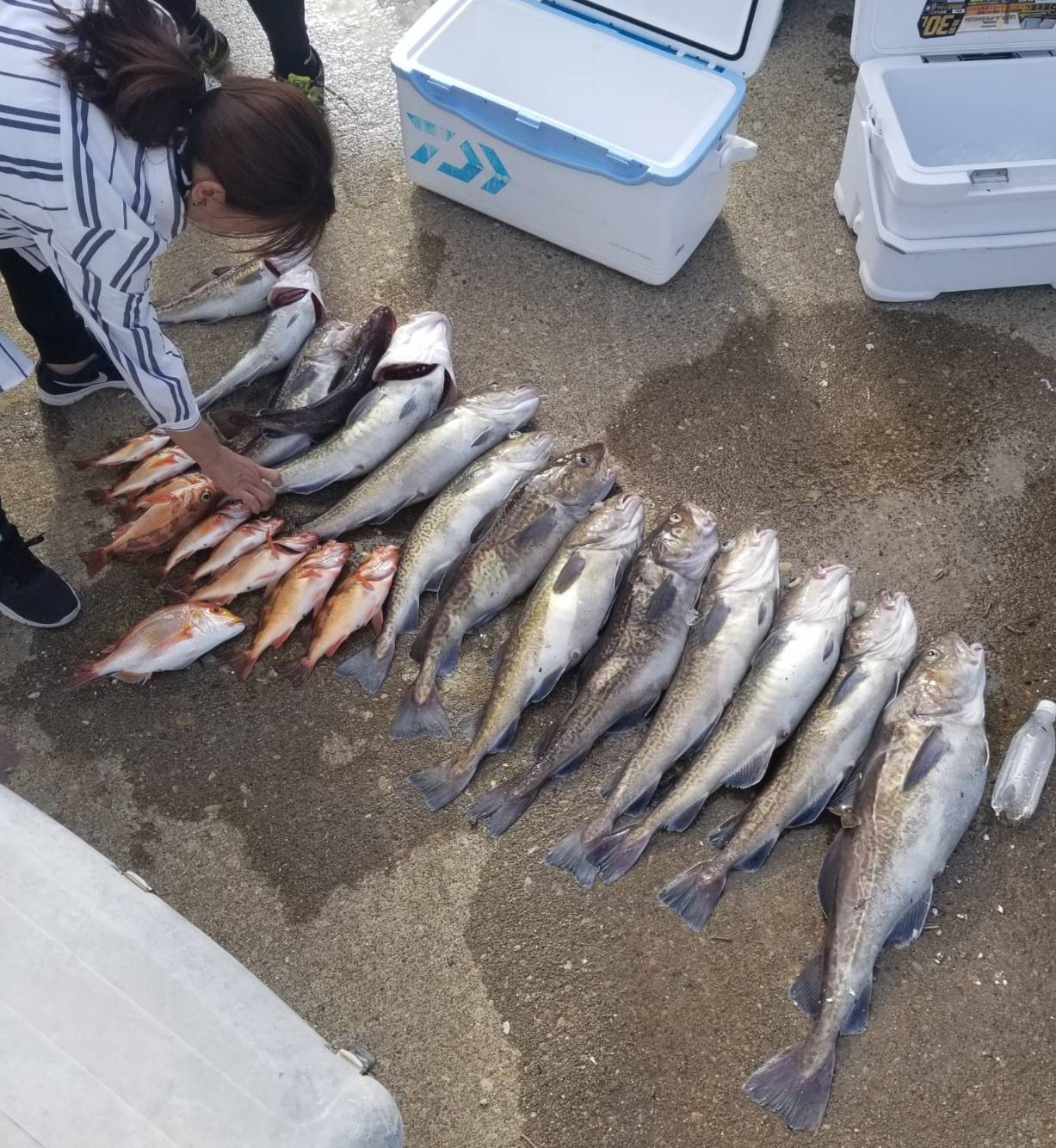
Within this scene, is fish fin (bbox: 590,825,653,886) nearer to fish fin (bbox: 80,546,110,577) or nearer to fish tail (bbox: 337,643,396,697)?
fish tail (bbox: 337,643,396,697)

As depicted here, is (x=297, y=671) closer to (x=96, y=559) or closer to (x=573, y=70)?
(x=96, y=559)

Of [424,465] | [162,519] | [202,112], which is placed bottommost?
[162,519]

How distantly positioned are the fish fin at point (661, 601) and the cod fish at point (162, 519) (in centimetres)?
155

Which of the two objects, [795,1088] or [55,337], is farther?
[55,337]

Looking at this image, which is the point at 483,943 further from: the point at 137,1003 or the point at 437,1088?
the point at 137,1003

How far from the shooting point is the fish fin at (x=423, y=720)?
309cm

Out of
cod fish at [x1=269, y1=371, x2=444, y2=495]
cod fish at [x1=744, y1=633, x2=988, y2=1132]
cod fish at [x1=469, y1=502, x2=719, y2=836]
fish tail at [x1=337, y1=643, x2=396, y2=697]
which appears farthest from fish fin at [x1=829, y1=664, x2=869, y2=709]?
cod fish at [x1=269, y1=371, x2=444, y2=495]

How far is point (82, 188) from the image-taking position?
7.26ft

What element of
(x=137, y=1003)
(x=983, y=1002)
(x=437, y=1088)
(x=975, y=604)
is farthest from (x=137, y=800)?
(x=975, y=604)

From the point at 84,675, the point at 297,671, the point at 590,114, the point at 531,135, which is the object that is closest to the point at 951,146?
the point at 590,114

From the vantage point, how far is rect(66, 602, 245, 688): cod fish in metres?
3.16

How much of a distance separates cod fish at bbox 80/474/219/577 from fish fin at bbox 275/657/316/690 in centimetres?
64

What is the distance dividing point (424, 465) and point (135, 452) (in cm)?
106

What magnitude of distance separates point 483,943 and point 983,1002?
1359 mm
